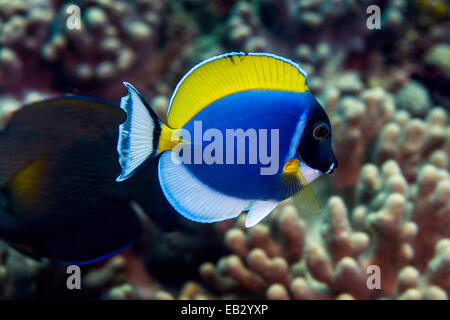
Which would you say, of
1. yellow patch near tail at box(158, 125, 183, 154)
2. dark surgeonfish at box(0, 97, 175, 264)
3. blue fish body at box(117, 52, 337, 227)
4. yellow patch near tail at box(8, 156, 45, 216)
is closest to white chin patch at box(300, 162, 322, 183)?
blue fish body at box(117, 52, 337, 227)

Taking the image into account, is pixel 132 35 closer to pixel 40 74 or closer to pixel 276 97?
pixel 40 74

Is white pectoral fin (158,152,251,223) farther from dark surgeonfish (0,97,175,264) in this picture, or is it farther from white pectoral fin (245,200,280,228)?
dark surgeonfish (0,97,175,264)

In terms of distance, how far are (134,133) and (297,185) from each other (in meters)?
0.53

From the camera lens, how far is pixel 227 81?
1.11 m

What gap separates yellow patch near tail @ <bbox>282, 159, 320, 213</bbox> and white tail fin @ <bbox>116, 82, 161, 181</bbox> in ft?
1.40

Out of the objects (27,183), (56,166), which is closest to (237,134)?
(56,166)

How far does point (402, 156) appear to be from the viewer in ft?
7.52

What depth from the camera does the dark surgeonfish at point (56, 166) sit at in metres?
1.58

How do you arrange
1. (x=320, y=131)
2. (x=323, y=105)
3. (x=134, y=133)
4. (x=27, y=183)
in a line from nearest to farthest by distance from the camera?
(x=134, y=133)
(x=320, y=131)
(x=27, y=183)
(x=323, y=105)

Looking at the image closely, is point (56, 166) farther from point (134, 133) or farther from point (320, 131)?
point (320, 131)

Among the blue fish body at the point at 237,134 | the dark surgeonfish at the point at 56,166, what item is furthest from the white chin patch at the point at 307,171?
the dark surgeonfish at the point at 56,166

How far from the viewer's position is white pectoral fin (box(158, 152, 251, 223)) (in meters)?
1.12


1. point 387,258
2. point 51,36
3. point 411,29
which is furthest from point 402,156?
point 51,36
